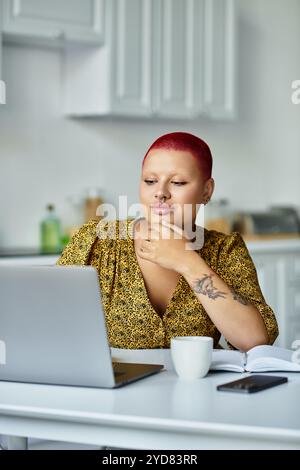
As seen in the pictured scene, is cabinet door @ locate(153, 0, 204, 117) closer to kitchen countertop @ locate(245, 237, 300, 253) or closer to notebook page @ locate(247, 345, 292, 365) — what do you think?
kitchen countertop @ locate(245, 237, 300, 253)

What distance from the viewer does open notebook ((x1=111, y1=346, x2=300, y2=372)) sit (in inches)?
71.9

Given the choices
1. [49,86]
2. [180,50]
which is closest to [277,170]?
[180,50]

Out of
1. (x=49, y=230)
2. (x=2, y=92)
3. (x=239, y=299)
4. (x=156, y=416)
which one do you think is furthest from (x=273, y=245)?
(x=156, y=416)

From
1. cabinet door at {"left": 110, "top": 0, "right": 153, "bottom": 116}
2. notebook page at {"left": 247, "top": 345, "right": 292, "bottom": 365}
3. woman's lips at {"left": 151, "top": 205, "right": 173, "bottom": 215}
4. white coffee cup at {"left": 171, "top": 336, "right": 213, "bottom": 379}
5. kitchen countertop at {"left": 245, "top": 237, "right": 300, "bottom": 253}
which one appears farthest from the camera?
kitchen countertop at {"left": 245, "top": 237, "right": 300, "bottom": 253}

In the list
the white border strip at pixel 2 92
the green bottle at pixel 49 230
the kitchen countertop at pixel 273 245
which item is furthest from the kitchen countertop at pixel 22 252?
the kitchen countertop at pixel 273 245

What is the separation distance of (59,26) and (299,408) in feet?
9.69

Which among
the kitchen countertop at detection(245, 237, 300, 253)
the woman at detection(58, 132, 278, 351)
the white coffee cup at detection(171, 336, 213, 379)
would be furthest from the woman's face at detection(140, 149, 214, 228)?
the kitchen countertop at detection(245, 237, 300, 253)

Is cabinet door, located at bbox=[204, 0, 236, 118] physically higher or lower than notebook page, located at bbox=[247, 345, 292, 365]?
higher

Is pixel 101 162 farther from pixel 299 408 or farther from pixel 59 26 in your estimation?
pixel 299 408

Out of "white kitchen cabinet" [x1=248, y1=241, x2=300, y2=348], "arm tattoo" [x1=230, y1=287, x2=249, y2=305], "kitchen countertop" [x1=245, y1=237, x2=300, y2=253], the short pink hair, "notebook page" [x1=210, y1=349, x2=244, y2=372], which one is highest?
the short pink hair

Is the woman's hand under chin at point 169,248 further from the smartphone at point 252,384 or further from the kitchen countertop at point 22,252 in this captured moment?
the kitchen countertop at point 22,252

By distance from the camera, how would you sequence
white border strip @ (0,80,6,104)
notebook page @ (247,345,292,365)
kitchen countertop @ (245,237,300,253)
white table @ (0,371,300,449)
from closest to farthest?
white table @ (0,371,300,449) → notebook page @ (247,345,292,365) → white border strip @ (0,80,6,104) → kitchen countertop @ (245,237,300,253)

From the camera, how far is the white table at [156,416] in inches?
54.8

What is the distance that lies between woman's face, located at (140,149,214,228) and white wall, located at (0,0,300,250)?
7.17ft
